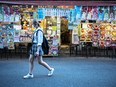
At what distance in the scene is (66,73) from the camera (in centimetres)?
1280

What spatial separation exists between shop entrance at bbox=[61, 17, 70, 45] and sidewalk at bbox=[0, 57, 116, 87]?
5.96 ft

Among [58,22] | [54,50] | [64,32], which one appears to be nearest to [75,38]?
[64,32]

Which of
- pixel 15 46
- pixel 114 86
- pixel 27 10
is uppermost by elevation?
pixel 27 10

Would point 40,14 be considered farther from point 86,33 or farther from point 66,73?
point 66,73

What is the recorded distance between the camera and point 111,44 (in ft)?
56.0

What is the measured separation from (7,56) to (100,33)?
4709 mm

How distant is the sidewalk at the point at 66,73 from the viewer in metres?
10.9

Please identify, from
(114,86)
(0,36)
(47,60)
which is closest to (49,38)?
(47,60)

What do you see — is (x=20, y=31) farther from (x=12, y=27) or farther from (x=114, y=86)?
(x=114, y=86)

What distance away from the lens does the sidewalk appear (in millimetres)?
10945

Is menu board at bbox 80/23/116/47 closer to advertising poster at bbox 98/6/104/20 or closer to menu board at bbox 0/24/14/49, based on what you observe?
advertising poster at bbox 98/6/104/20

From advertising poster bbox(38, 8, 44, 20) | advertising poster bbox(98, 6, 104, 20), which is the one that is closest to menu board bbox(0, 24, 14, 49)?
advertising poster bbox(38, 8, 44, 20)

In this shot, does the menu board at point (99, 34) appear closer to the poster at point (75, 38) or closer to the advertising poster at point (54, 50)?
the poster at point (75, 38)

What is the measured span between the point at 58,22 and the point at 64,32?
1043mm
